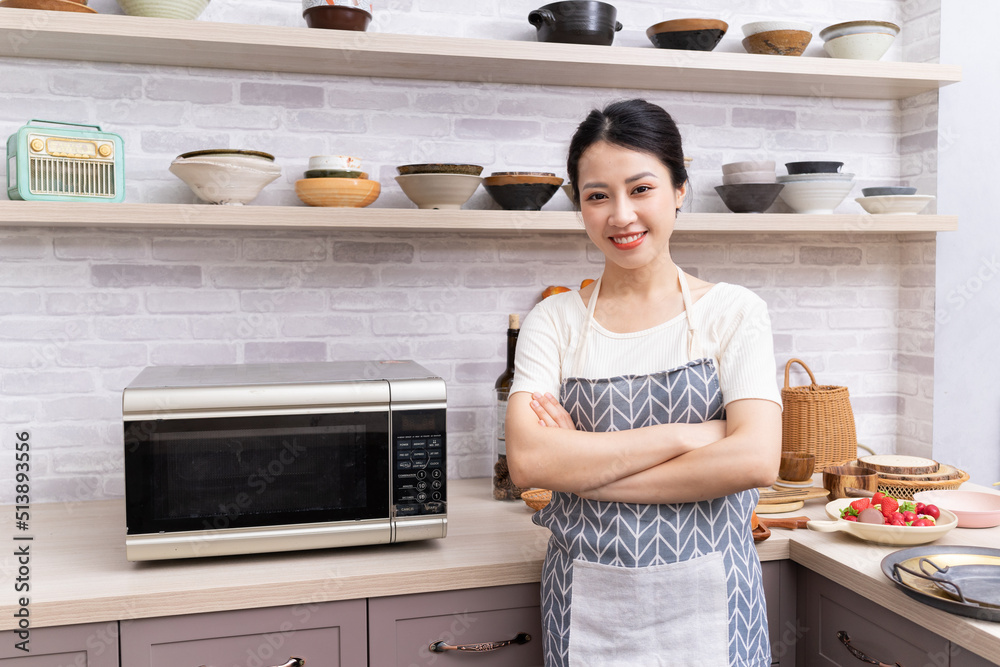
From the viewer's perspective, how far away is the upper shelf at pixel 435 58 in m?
1.74

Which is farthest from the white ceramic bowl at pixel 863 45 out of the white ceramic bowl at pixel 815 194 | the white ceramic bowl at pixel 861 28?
the white ceramic bowl at pixel 815 194

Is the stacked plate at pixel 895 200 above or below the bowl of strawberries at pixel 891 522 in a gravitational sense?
above

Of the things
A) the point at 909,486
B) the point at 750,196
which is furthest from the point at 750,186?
the point at 909,486

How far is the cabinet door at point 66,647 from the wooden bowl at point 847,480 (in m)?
1.52

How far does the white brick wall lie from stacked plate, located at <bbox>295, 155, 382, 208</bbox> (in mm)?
194

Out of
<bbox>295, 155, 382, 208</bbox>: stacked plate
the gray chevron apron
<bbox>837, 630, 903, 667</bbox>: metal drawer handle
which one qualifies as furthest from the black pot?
<bbox>837, 630, 903, 667</bbox>: metal drawer handle

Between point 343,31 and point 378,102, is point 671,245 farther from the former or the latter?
point 343,31

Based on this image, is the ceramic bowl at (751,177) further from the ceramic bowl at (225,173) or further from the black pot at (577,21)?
the ceramic bowl at (225,173)

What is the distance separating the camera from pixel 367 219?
186cm

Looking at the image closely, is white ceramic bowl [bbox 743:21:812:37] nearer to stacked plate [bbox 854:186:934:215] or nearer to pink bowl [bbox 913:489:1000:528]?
stacked plate [bbox 854:186:934:215]

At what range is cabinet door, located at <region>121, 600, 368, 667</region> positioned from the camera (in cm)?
141

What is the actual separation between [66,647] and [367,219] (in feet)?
3.32

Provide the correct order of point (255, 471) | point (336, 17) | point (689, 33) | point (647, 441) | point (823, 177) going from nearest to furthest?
point (647, 441) → point (255, 471) → point (336, 17) → point (689, 33) → point (823, 177)

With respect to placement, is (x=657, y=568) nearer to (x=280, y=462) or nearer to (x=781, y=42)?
(x=280, y=462)
